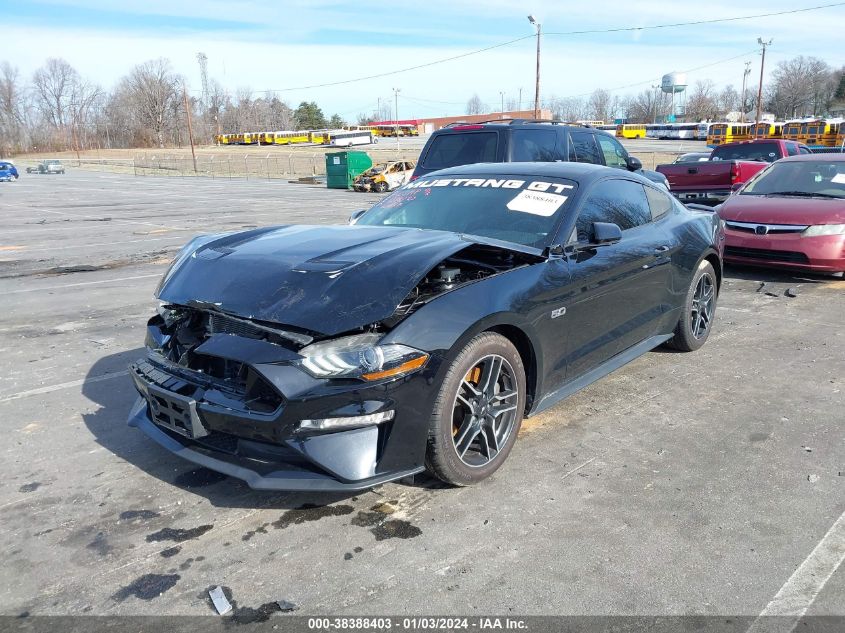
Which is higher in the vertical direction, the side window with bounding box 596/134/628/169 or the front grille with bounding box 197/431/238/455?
the side window with bounding box 596/134/628/169

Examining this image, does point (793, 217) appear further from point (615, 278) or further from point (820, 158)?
point (615, 278)

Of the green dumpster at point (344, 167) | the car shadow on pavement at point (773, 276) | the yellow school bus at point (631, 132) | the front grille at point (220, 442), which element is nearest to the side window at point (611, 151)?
the car shadow on pavement at point (773, 276)

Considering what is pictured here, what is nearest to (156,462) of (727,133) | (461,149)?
(461,149)

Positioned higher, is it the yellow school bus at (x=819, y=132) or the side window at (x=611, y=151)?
the yellow school bus at (x=819, y=132)

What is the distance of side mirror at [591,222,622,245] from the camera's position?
13.2 feet

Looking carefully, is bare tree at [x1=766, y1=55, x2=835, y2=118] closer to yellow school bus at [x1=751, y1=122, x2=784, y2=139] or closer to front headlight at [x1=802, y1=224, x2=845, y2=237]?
yellow school bus at [x1=751, y1=122, x2=784, y2=139]

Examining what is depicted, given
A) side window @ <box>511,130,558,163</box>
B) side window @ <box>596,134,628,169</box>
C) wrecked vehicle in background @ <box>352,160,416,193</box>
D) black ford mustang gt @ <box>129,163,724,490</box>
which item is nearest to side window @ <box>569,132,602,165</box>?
side window @ <box>596,134,628,169</box>

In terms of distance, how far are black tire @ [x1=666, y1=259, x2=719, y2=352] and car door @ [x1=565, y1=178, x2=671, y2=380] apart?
0.51 metres

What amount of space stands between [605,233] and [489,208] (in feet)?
2.55

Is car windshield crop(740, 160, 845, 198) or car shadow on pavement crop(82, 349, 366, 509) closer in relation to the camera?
car shadow on pavement crop(82, 349, 366, 509)

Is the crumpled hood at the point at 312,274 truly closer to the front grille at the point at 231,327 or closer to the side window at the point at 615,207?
the front grille at the point at 231,327

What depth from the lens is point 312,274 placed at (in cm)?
327

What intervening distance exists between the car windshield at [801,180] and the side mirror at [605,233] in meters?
6.12

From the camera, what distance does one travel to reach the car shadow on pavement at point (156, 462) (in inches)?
130
